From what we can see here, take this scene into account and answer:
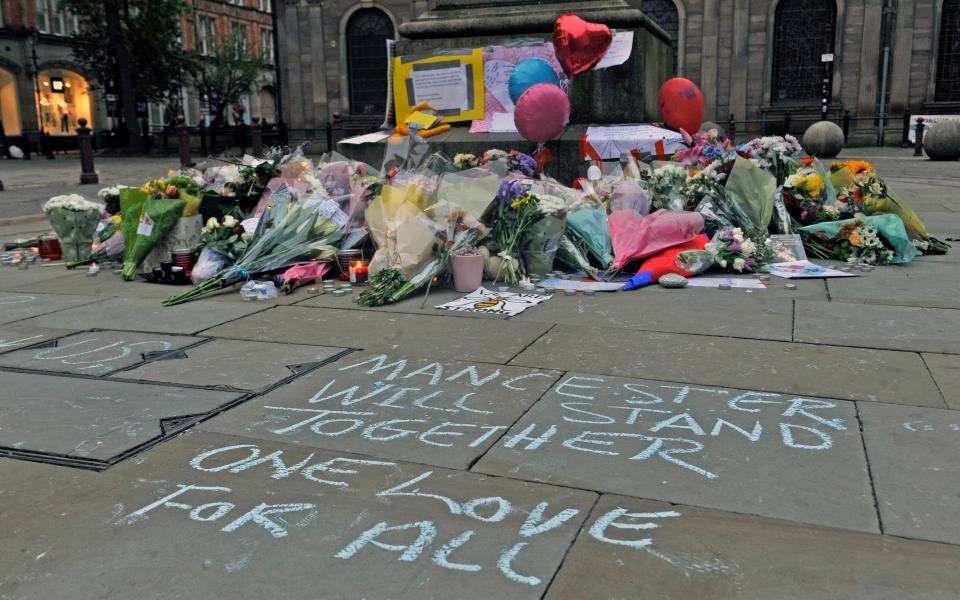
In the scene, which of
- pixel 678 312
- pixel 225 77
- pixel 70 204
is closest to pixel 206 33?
pixel 225 77

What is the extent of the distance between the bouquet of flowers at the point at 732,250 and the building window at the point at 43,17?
45.4 meters

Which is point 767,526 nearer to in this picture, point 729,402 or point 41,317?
point 729,402

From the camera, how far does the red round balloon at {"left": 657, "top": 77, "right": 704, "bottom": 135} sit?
845 cm

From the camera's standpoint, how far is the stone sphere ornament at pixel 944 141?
19.3m

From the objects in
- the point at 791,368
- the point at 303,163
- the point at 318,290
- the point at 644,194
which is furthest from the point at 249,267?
the point at 791,368

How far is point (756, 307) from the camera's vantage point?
17.3 feet

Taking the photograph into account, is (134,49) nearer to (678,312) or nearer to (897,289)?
(678,312)

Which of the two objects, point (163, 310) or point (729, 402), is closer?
point (729, 402)

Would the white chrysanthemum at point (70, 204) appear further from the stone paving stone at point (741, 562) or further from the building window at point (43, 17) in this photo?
the building window at point (43, 17)

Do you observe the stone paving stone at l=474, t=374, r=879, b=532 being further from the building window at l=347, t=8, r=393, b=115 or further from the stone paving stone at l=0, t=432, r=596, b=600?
the building window at l=347, t=8, r=393, b=115

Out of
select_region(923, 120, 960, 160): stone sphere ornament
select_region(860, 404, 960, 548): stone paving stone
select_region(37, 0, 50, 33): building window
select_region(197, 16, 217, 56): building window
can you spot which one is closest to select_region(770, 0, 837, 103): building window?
select_region(923, 120, 960, 160): stone sphere ornament

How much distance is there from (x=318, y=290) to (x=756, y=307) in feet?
10.2

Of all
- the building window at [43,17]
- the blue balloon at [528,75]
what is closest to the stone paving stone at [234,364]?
the blue balloon at [528,75]

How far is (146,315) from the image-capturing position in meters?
5.46
